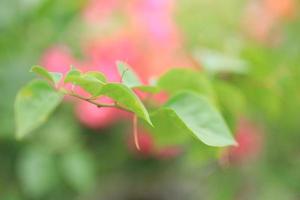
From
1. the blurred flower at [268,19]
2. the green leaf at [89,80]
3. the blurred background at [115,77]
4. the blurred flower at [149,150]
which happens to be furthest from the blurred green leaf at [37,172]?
the green leaf at [89,80]

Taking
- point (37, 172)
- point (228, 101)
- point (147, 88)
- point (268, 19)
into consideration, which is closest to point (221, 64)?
point (228, 101)

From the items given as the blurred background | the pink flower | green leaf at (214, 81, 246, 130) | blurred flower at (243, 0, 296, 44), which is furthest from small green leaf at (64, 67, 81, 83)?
blurred flower at (243, 0, 296, 44)

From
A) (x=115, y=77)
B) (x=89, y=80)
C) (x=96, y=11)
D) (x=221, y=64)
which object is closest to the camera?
(x=89, y=80)

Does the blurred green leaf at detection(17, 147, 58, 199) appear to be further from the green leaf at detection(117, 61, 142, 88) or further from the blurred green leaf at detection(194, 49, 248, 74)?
the green leaf at detection(117, 61, 142, 88)

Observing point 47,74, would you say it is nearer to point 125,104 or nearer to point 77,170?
Answer: point 125,104

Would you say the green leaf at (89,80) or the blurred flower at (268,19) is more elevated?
the blurred flower at (268,19)

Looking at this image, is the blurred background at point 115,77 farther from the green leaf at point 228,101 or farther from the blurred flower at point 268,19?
the green leaf at point 228,101

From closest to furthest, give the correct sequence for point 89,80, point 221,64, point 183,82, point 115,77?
point 89,80
point 183,82
point 221,64
point 115,77
